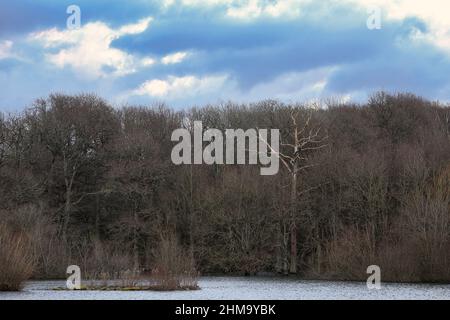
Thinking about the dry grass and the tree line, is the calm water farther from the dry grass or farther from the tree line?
the tree line

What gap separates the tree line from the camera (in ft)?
170

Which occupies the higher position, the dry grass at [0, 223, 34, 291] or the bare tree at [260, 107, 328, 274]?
the bare tree at [260, 107, 328, 274]

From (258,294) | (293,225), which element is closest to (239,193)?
(293,225)

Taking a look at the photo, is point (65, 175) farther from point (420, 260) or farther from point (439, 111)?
point (439, 111)

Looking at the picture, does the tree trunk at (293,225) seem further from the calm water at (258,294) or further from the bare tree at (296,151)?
the calm water at (258,294)

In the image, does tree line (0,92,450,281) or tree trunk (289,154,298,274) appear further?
tree trunk (289,154,298,274)

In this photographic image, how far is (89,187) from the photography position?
68.8 meters

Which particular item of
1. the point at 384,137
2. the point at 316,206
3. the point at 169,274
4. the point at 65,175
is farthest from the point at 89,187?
the point at 169,274

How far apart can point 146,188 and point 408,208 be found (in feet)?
73.9

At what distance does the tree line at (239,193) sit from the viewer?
170 feet

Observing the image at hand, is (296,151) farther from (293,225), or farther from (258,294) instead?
(258,294)

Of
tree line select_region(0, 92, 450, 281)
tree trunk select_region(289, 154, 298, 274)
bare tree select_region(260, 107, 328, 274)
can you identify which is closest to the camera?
tree line select_region(0, 92, 450, 281)

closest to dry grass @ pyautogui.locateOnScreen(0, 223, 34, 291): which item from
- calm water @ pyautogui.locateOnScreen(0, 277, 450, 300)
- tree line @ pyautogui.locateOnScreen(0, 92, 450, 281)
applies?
calm water @ pyautogui.locateOnScreen(0, 277, 450, 300)

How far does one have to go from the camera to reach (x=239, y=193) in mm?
62594
